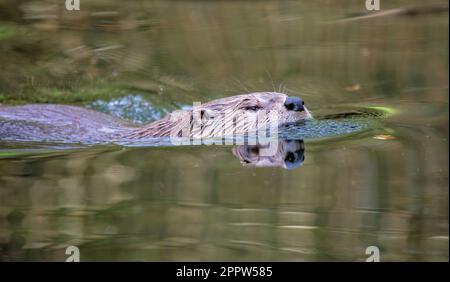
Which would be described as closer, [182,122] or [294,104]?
[294,104]

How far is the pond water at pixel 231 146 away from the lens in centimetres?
393

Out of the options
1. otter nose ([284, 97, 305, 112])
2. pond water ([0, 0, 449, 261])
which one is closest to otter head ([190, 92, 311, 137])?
otter nose ([284, 97, 305, 112])

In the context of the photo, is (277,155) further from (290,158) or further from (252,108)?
(252,108)

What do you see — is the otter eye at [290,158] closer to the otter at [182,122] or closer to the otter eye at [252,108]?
the otter at [182,122]

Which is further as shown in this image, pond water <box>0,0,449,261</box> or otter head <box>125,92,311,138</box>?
otter head <box>125,92,311,138</box>

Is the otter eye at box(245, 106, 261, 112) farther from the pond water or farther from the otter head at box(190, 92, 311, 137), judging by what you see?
the pond water

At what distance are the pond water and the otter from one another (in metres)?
0.13

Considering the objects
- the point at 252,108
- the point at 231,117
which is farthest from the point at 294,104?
the point at 231,117

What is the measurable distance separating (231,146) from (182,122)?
1.32ft

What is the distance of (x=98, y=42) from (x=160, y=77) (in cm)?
86

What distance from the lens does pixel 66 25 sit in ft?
26.5

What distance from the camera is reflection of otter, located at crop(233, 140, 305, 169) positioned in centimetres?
487

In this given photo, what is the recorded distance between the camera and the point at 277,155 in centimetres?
504
